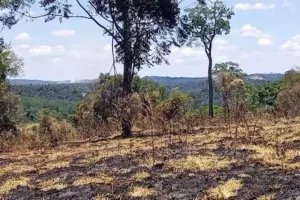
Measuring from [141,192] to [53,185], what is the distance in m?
2.36

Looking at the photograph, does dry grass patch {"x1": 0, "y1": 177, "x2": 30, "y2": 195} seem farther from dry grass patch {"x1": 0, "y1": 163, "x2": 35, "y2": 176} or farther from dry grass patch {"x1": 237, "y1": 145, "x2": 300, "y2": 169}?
dry grass patch {"x1": 237, "y1": 145, "x2": 300, "y2": 169}

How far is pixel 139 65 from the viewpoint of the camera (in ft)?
70.2

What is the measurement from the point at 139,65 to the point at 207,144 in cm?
801

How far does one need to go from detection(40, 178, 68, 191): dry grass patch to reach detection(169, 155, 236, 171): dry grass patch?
7.45 ft

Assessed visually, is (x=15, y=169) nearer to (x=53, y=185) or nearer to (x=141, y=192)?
(x=53, y=185)

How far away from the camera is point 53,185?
10.2m

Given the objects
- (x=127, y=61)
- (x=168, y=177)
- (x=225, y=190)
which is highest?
(x=127, y=61)

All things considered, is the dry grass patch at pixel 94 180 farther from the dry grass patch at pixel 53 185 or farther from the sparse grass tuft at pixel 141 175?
the sparse grass tuft at pixel 141 175

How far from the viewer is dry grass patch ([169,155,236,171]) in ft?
34.2

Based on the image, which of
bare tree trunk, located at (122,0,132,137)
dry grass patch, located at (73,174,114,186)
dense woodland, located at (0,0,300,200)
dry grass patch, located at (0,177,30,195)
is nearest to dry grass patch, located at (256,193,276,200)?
dense woodland, located at (0,0,300,200)

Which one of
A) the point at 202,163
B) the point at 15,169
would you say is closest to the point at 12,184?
the point at 15,169

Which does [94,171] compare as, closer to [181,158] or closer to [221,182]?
[181,158]

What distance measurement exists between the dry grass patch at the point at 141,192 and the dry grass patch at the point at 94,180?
1.14 metres

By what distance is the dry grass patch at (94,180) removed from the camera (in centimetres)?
998
